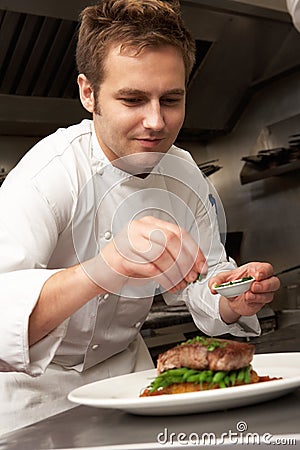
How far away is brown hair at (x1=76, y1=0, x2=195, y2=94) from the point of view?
1435 millimetres

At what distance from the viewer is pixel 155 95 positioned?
1.42m

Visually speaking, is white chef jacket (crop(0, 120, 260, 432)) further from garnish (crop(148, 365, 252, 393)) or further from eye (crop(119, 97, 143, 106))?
garnish (crop(148, 365, 252, 393))

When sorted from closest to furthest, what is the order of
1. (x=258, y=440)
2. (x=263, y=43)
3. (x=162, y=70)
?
(x=258, y=440), (x=162, y=70), (x=263, y=43)

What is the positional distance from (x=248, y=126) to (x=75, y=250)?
119 inches

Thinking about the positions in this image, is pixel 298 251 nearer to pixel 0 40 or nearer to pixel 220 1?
pixel 220 1

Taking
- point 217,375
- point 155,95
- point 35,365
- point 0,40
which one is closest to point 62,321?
point 35,365

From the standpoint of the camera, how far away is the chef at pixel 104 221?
1252 mm

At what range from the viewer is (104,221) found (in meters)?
1.43

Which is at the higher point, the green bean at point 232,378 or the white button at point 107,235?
the white button at point 107,235

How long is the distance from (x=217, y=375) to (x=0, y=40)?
2.30 metres

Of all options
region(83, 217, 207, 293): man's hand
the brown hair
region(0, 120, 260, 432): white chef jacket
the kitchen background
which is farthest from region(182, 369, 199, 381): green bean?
the kitchen background

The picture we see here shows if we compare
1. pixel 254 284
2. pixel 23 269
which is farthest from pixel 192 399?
pixel 23 269

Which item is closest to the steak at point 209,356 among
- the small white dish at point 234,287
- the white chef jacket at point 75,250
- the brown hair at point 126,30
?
the small white dish at point 234,287

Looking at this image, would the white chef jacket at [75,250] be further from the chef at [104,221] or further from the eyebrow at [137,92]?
the eyebrow at [137,92]
